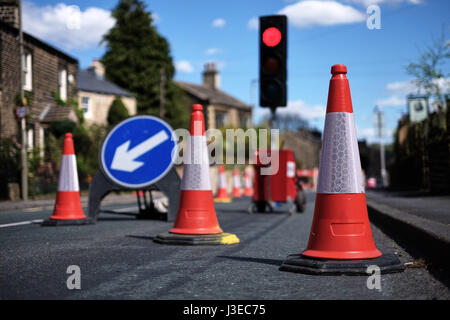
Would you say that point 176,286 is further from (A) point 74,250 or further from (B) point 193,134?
(B) point 193,134

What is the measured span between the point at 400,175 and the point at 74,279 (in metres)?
27.3

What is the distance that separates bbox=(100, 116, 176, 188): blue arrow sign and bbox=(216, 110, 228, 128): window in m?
45.7

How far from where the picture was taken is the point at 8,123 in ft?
70.4

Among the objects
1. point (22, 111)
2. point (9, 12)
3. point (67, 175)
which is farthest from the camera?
point (9, 12)

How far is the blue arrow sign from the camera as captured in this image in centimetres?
834

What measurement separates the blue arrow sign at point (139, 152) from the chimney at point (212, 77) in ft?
174

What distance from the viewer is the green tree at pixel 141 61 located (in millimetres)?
48906

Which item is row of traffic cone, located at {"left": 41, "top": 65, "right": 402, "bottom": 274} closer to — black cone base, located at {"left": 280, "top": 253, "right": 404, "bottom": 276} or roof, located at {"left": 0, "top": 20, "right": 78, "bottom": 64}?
black cone base, located at {"left": 280, "top": 253, "right": 404, "bottom": 276}

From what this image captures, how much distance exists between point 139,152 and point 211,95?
159ft

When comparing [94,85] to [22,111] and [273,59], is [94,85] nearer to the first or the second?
[22,111]

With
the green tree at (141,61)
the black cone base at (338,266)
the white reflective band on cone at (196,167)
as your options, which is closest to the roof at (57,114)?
the white reflective band on cone at (196,167)

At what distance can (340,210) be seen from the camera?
4379 mm

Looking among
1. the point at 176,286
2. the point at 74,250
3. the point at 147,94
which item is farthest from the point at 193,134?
the point at 147,94

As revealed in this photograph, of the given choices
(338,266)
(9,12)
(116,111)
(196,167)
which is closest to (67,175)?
(196,167)
